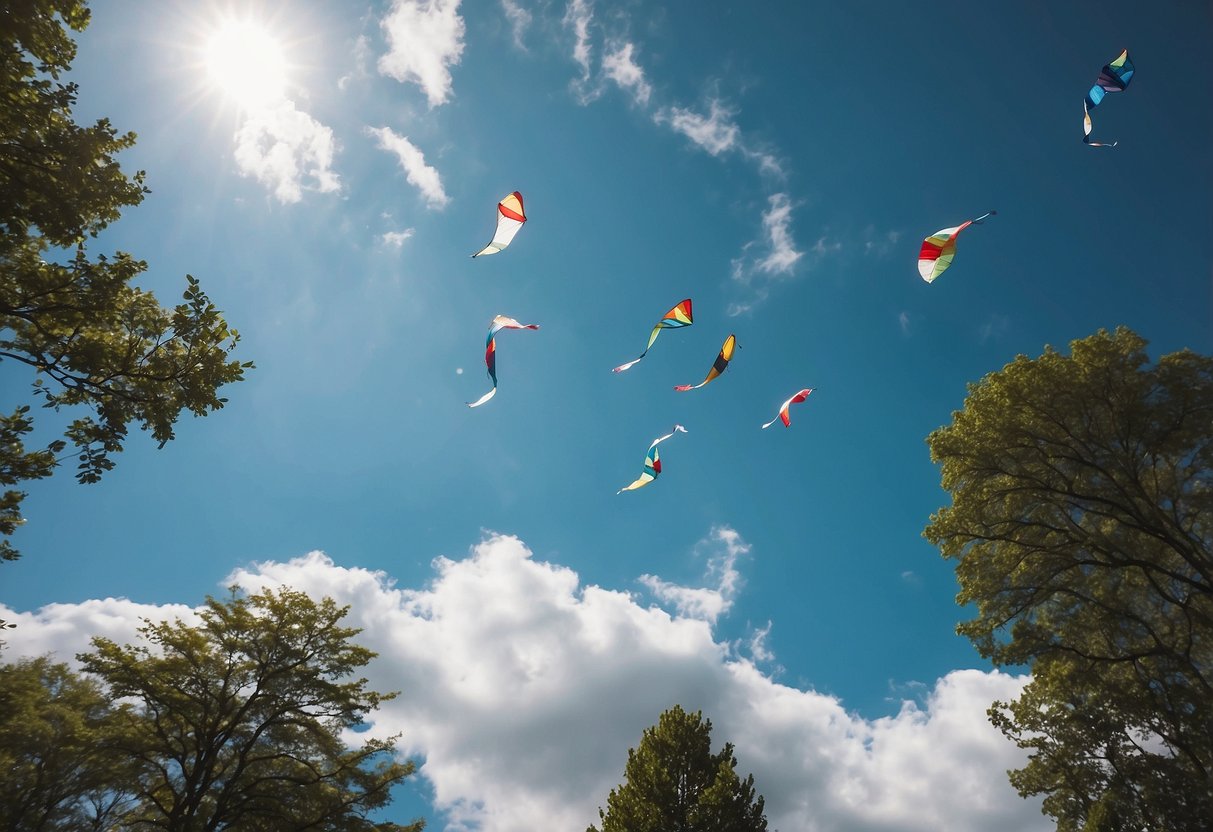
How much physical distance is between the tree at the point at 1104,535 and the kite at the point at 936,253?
16.8 feet

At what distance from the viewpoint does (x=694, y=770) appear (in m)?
17.1

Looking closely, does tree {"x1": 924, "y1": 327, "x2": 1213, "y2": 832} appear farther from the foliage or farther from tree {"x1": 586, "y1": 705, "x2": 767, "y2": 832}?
the foliage

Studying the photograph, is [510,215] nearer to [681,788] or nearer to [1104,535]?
[1104,535]

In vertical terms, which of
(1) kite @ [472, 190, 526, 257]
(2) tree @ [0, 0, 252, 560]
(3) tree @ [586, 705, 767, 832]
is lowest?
(3) tree @ [586, 705, 767, 832]

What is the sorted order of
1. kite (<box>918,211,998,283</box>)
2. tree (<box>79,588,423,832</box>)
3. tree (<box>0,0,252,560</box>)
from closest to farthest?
tree (<box>0,0,252,560</box>) < kite (<box>918,211,998,283</box>) < tree (<box>79,588,423,832</box>)

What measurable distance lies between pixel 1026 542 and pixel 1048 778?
8375mm

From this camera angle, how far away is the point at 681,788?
16781mm

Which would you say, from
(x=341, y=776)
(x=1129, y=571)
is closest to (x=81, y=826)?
(x=341, y=776)

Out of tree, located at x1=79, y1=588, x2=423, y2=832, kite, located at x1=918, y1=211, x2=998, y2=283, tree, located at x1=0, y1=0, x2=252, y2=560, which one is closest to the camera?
tree, located at x1=0, y1=0, x2=252, y2=560

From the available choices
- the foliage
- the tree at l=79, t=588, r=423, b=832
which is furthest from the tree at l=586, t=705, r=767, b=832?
the foliage

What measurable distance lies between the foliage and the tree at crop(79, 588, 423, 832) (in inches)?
47.0

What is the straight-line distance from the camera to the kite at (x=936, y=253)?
32.1 feet

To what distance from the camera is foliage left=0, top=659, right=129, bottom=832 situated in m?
15.6

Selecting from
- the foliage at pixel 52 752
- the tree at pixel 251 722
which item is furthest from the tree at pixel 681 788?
the foliage at pixel 52 752
